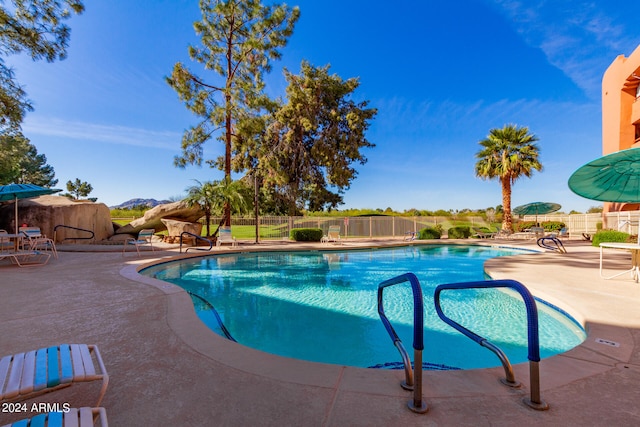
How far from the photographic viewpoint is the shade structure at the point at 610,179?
4988mm

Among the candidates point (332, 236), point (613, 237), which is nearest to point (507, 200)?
point (613, 237)

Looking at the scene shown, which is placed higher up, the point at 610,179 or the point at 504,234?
the point at 610,179

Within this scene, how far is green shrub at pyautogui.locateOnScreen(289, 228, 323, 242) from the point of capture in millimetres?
16625

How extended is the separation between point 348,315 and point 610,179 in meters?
5.87

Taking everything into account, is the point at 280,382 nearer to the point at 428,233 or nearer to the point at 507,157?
the point at 428,233

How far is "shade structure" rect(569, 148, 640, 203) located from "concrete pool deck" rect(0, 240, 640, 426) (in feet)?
9.03

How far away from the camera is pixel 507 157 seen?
755 inches

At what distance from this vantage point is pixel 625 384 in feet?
6.50

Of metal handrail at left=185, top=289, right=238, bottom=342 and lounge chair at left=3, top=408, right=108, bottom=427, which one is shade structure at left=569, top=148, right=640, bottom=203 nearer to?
metal handrail at left=185, top=289, right=238, bottom=342

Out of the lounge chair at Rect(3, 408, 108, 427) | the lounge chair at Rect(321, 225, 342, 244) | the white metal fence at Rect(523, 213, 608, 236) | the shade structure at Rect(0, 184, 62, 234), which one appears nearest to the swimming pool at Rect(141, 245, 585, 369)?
the lounge chair at Rect(3, 408, 108, 427)

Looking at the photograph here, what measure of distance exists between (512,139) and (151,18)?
2305 centimetres

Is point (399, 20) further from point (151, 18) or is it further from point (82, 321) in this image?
point (82, 321)

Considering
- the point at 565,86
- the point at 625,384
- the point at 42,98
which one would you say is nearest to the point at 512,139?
the point at 565,86

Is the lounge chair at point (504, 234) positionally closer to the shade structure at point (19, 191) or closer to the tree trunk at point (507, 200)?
the tree trunk at point (507, 200)
